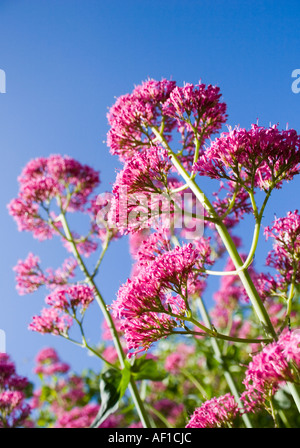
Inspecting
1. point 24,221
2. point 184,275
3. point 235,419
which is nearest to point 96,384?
point 24,221

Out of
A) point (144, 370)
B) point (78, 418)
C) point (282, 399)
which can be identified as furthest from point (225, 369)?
point (78, 418)

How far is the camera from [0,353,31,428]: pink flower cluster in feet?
15.6

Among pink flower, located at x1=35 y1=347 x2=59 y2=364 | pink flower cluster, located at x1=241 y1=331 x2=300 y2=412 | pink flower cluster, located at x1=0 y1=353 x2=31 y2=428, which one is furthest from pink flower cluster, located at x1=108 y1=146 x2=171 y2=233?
pink flower, located at x1=35 y1=347 x2=59 y2=364

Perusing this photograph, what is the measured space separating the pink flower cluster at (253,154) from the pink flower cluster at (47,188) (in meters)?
3.21

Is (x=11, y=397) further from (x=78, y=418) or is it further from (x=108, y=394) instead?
(x=108, y=394)

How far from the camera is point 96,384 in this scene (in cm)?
735

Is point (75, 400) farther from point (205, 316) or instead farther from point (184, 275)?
point (184, 275)

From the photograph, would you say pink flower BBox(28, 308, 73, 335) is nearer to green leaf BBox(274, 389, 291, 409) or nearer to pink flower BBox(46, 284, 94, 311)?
pink flower BBox(46, 284, 94, 311)

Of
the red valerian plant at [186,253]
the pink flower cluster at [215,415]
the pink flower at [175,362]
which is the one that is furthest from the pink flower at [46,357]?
the pink flower cluster at [215,415]

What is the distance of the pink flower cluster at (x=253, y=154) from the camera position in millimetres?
2410

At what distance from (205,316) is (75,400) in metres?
3.70

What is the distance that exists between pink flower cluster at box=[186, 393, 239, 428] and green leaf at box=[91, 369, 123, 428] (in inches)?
40.6

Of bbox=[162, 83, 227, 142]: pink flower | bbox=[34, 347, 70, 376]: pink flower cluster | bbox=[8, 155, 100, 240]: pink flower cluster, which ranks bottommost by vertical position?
bbox=[34, 347, 70, 376]: pink flower cluster
